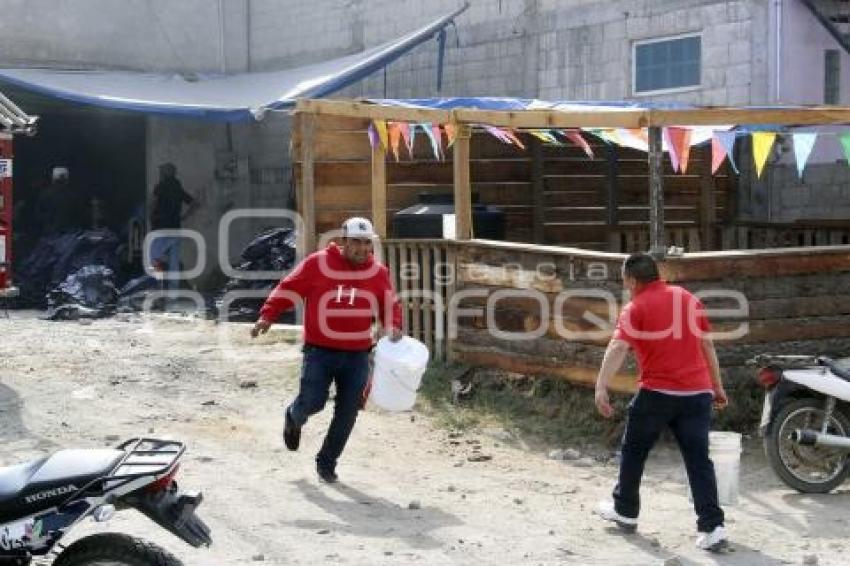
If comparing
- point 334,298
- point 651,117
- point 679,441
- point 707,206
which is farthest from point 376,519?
point 707,206

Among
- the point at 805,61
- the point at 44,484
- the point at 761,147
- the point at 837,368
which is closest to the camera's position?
the point at 44,484

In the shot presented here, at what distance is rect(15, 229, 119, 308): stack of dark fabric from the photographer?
16.8 m

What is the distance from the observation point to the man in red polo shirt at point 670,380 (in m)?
6.81

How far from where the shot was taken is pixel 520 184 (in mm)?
14070

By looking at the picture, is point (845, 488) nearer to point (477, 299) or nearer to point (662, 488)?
point (662, 488)

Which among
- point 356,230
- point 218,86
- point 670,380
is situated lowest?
point 670,380

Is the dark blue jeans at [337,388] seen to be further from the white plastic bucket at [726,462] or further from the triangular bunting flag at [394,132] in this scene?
the triangular bunting flag at [394,132]

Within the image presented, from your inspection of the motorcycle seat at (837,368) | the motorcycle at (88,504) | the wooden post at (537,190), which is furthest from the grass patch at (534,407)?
the motorcycle at (88,504)

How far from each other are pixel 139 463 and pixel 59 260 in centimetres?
1272

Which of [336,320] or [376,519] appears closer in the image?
[376,519]

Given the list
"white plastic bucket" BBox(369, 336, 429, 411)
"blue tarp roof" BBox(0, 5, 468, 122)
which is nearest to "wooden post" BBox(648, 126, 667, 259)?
"white plastic bucket" BBox(369, 336, 429, 411)

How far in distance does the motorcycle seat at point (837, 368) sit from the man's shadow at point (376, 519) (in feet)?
8.48

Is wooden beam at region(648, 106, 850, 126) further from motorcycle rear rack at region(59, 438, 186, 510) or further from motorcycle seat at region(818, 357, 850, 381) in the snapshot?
motorcycle rear rack at region(59, 438, 186, 510)

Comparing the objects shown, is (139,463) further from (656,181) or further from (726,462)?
(656,181)
